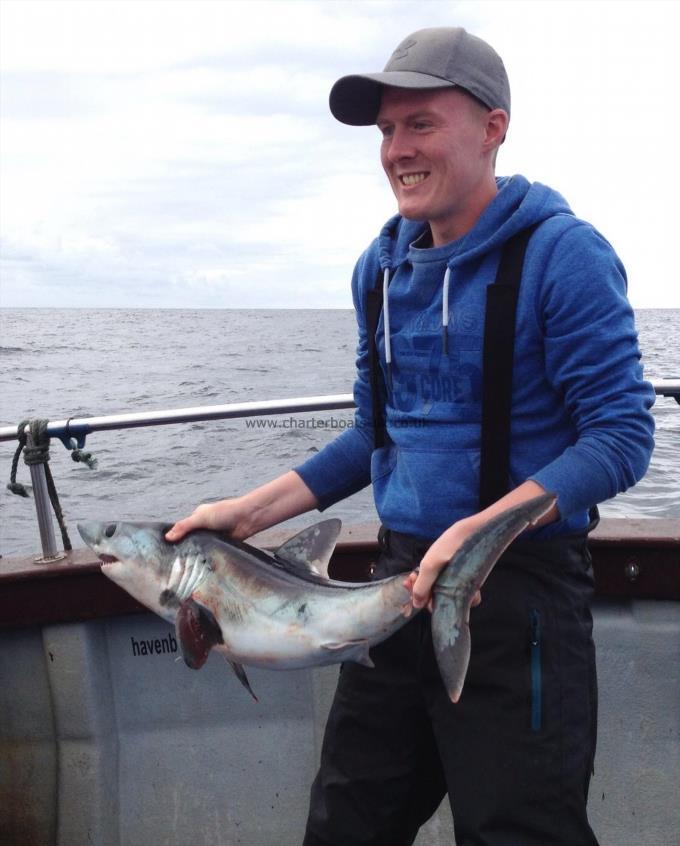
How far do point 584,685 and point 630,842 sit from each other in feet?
5.53

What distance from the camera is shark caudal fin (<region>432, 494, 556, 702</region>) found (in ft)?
6.65

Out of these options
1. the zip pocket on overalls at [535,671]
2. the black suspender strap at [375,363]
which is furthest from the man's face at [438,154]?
the zip pocket on overalls at [535,671]

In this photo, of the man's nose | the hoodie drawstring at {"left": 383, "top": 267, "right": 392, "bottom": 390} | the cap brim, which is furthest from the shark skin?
the cap brim

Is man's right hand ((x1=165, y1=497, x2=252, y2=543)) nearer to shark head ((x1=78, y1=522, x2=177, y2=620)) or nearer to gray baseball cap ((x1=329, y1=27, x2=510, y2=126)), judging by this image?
shark head ((x1=78, y1=522, x2=177, y2=620))

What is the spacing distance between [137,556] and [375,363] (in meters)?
0.89

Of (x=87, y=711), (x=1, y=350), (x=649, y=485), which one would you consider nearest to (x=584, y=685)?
(x=87, y=711)

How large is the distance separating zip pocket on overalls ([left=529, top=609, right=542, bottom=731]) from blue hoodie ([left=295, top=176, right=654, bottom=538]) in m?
0.25

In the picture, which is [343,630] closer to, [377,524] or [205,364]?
[377,524]

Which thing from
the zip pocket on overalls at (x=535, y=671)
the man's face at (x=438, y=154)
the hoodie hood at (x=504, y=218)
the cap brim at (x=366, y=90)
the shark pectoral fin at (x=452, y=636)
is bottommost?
the zip pocket on overalls at (x=535, y=671)

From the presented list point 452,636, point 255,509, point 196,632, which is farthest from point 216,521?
point 452,636

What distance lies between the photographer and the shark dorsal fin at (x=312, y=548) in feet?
8.42

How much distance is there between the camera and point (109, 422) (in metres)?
3.53

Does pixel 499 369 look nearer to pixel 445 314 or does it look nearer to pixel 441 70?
pixel 445 314

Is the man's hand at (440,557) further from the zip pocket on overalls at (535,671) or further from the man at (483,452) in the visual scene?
the zip pocket on overalls at (535,671)
